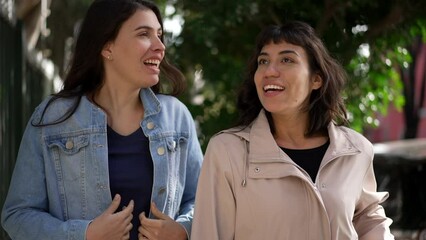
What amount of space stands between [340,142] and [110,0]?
1177 mm

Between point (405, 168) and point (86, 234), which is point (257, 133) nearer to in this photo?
point (86, 234)

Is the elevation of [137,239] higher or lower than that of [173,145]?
lower

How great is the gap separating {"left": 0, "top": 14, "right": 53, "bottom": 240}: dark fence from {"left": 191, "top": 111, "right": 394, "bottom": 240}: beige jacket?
1.92 m

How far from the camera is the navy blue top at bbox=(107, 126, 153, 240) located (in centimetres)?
357

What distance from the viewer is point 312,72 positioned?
3.70m

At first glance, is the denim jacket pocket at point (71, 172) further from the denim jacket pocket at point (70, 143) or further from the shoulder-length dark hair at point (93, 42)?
the shoulder-length dark hair at point (93, 42)

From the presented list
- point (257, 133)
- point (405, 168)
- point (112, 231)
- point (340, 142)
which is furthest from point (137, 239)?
point (405, 168)

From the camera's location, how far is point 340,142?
11.9 ft

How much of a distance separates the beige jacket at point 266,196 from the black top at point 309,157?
0.15 ft

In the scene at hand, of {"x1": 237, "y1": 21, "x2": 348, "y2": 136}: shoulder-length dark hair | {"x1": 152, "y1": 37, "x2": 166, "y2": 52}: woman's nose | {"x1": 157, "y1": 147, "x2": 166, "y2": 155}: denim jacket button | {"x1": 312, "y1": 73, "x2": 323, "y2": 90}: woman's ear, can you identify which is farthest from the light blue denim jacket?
{"x1": 312, "y1": 73, "x2": 323, "y2": 90}: woman's ear

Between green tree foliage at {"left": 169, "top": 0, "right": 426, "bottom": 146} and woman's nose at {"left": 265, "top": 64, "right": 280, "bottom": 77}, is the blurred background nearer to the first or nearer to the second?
green tree foliage at {"left": 169, "top": 0, "right": 426, "bottom": 146}

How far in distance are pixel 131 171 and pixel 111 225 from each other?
0.87 ft

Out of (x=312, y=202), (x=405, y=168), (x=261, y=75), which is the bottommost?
(x=405, y=168)

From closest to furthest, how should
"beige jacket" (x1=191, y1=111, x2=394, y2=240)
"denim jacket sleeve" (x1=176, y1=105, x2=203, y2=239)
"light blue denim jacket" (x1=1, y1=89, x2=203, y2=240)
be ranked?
"beige jacket" (x1=191, y1=111, x2=394, y2=240), "light blue denim jacket" (x1=1, y1=89, x2=203, y2=240), "denim jacket sleeve" (x1=176, y1=105, x2=203, y2=239)
